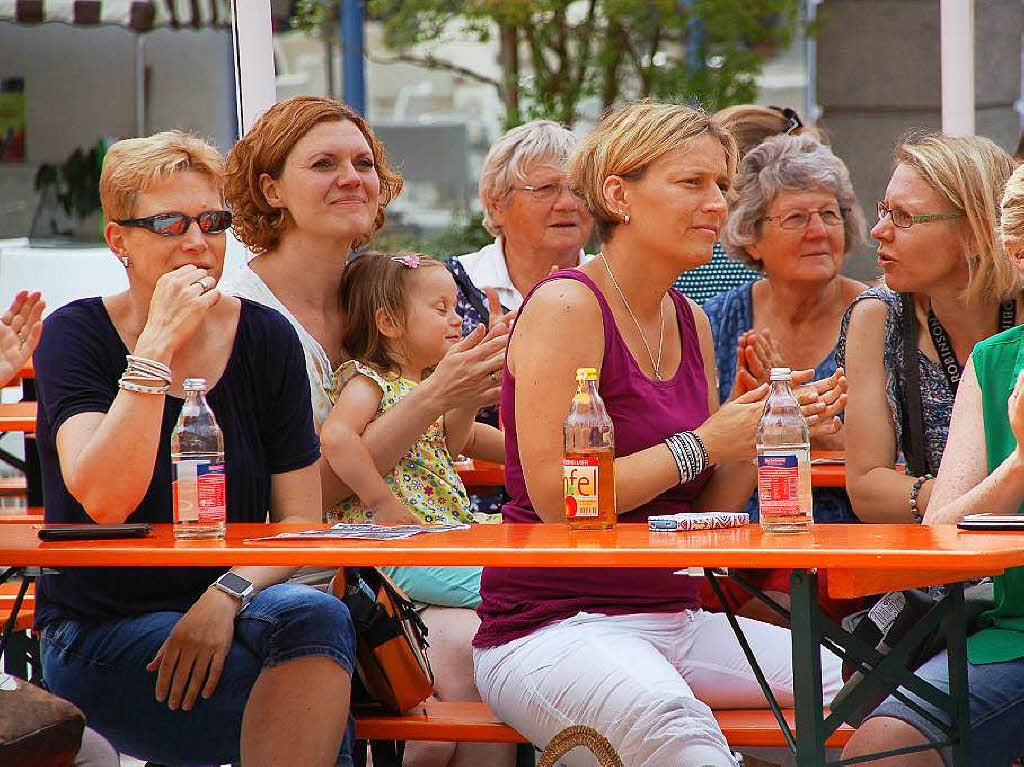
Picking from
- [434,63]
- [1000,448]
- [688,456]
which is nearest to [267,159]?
[688,456]

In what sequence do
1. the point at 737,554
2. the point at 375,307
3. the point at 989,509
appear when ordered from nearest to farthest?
the point at 737,554 → the point at 989,509 → the point at 375,307

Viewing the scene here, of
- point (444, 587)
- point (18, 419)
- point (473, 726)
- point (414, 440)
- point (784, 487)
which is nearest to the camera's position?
point (784, 487)

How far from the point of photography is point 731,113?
18.8ft

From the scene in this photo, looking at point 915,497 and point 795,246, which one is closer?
point 915,497

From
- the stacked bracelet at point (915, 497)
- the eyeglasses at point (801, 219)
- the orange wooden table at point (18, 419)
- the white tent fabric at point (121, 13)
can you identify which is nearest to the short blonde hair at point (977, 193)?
the stacked bracelet at point (915, 497)

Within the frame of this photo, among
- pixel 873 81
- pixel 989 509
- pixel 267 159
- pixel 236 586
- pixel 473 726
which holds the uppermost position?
pixel 873 81

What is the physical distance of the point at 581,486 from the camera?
114 inches

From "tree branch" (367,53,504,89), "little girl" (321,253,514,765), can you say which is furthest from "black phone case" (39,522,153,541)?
"tree branch" (367,53,504,89)

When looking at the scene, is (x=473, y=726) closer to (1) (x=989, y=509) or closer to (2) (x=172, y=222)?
(1) (x=989, y=509)

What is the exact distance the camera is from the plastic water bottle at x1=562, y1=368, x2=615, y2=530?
2898 millimetres

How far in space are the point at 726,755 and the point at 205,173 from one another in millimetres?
1784

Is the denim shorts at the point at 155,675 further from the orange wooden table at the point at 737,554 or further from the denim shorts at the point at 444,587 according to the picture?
the denim shorts at the point at 444,587

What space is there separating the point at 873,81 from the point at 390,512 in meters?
7.10

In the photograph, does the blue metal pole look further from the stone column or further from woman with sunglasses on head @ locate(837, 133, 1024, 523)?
woman with sunglasses on head @ locate(837, 133, 1024, 523)
